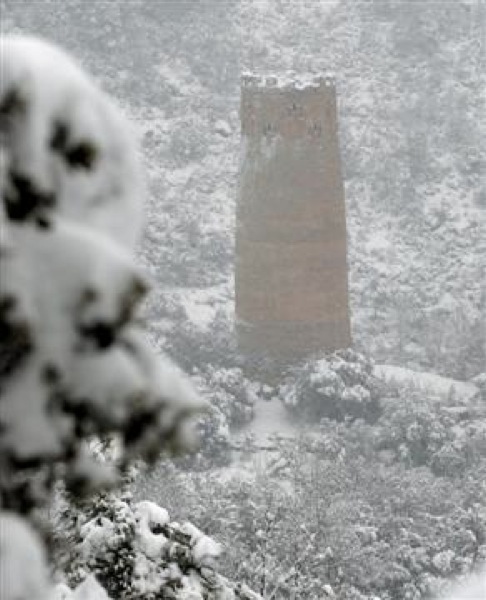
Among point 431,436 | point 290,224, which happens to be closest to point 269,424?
point 431,436

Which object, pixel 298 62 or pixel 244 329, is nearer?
pixel 244 329

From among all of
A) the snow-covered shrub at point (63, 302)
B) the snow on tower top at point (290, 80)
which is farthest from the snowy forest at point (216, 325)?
the snow on tower top at point (290, 80)

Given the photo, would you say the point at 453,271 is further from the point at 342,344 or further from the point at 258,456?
the point at 258,456

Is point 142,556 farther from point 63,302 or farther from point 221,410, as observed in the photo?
point 221,410

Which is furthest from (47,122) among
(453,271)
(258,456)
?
(453,271)

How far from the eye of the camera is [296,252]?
1356 cm

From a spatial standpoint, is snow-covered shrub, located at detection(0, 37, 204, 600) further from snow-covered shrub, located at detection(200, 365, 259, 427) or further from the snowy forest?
snow-covered shrub, located at detection(200, 365, 259, 427)

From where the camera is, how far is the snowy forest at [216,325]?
4.16 feet

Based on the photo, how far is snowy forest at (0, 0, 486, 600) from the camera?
Answer: 4.16ft

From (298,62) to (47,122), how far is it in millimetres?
22138

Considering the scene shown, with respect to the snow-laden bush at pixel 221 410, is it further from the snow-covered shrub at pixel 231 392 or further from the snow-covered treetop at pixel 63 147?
the snow-covered treetop at pixel 63 147

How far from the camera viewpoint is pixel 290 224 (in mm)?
13461

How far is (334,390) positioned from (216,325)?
10.0 feet

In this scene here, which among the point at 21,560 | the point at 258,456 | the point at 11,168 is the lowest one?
the point at 258,456
